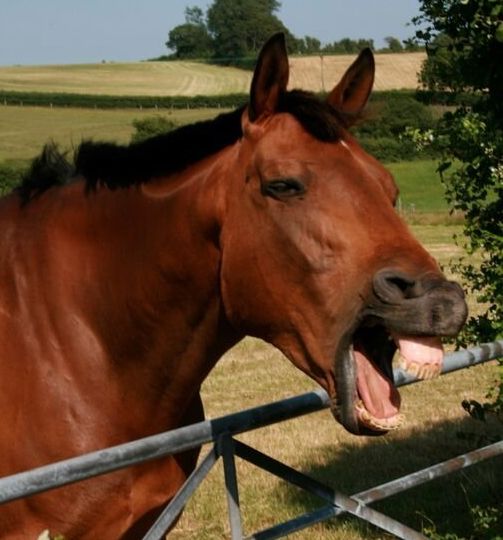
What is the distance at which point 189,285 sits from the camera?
2.86 metres

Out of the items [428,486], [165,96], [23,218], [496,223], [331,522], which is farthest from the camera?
[165,96]

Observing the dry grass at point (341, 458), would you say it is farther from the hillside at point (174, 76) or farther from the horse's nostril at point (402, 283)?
the hillside at point (174, 76)

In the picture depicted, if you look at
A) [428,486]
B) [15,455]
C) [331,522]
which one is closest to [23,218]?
[15,455]

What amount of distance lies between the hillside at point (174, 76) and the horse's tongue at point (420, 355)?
4874 cm

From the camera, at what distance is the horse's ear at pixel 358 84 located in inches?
115

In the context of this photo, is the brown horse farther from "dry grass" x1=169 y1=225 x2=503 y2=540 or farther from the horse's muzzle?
"dry grass" x1=169 y1=225 x2=503 y2=540

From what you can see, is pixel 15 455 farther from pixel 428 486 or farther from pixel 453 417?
pixel 453 417

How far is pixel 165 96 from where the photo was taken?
→ 5834cm

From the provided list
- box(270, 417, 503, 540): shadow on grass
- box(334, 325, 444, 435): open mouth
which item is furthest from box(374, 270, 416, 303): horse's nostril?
box(270, 417, 503, 540): shadow on grass

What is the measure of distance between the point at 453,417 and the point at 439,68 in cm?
410

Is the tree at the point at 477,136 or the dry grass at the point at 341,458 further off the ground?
the tree at the point at 477,136

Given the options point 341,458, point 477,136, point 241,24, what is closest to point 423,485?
point 341,458

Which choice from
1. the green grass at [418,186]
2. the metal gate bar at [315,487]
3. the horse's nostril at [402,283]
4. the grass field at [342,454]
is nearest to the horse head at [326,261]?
the horse's nostril at [402,283]

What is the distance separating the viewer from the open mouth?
7.47ft
